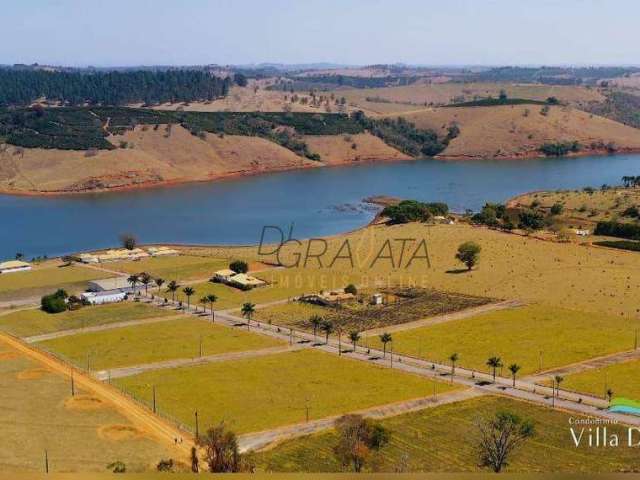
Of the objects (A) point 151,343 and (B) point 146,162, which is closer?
(A) point 151,343

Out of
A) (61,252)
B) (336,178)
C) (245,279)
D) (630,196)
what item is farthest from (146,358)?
(336,178)

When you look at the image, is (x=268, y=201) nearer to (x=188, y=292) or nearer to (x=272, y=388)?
(x=188, y=292)

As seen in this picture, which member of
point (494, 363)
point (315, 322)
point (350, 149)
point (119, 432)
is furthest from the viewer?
point (350, 149)

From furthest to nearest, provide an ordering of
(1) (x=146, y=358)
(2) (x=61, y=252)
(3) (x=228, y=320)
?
(2) (x=61, y=252)
(3) (x=228, y=320)
(1) (x=146, y=358)

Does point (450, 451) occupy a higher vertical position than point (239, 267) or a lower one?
higher

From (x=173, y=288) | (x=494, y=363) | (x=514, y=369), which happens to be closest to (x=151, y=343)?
(x=173, y=288)

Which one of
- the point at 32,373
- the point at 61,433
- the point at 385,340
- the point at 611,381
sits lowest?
the point at 32,373

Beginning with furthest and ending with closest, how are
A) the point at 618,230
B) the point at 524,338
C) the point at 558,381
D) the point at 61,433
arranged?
the point at 618,230 → the point at 524,338 → the point at 558,381 → the point at 61,433

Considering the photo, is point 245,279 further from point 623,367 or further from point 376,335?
point 623,367
